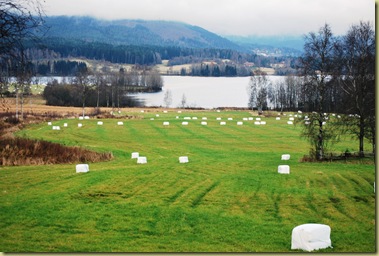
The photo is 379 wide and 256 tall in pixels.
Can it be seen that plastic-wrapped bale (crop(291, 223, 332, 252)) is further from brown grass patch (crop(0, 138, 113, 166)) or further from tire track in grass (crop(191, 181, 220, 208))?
brown grass patch (crop(0, 138, 113, 166))

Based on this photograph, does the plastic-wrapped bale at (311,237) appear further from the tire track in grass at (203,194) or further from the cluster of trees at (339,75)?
the cluster of trees at (339,75)

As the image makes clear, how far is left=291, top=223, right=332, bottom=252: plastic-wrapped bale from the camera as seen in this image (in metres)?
10.4

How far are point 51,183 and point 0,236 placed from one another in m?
6.32

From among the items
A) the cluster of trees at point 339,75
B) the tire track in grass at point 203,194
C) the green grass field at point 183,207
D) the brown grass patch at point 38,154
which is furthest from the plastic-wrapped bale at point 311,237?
the brown grass patch at point 38,154

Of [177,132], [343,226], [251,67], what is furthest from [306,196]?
[251,67]

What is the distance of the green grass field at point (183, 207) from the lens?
11.4 metres

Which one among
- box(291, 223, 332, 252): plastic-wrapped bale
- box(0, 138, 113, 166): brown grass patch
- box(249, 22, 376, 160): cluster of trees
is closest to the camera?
box(291, 223, 332, 252): plastic-wrapped bale

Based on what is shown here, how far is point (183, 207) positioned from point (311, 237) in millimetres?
5230

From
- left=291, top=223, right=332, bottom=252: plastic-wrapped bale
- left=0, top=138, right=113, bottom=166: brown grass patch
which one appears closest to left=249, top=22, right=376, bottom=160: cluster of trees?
left=0, top=138, right=113, bottom=166: brown grass patch

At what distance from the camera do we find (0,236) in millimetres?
11602

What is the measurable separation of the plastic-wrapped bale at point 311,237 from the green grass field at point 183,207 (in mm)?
270

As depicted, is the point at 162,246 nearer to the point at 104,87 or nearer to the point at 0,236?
the point at 0,236

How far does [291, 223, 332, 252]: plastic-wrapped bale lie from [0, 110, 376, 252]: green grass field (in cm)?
27

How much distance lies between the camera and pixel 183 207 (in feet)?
48.6
